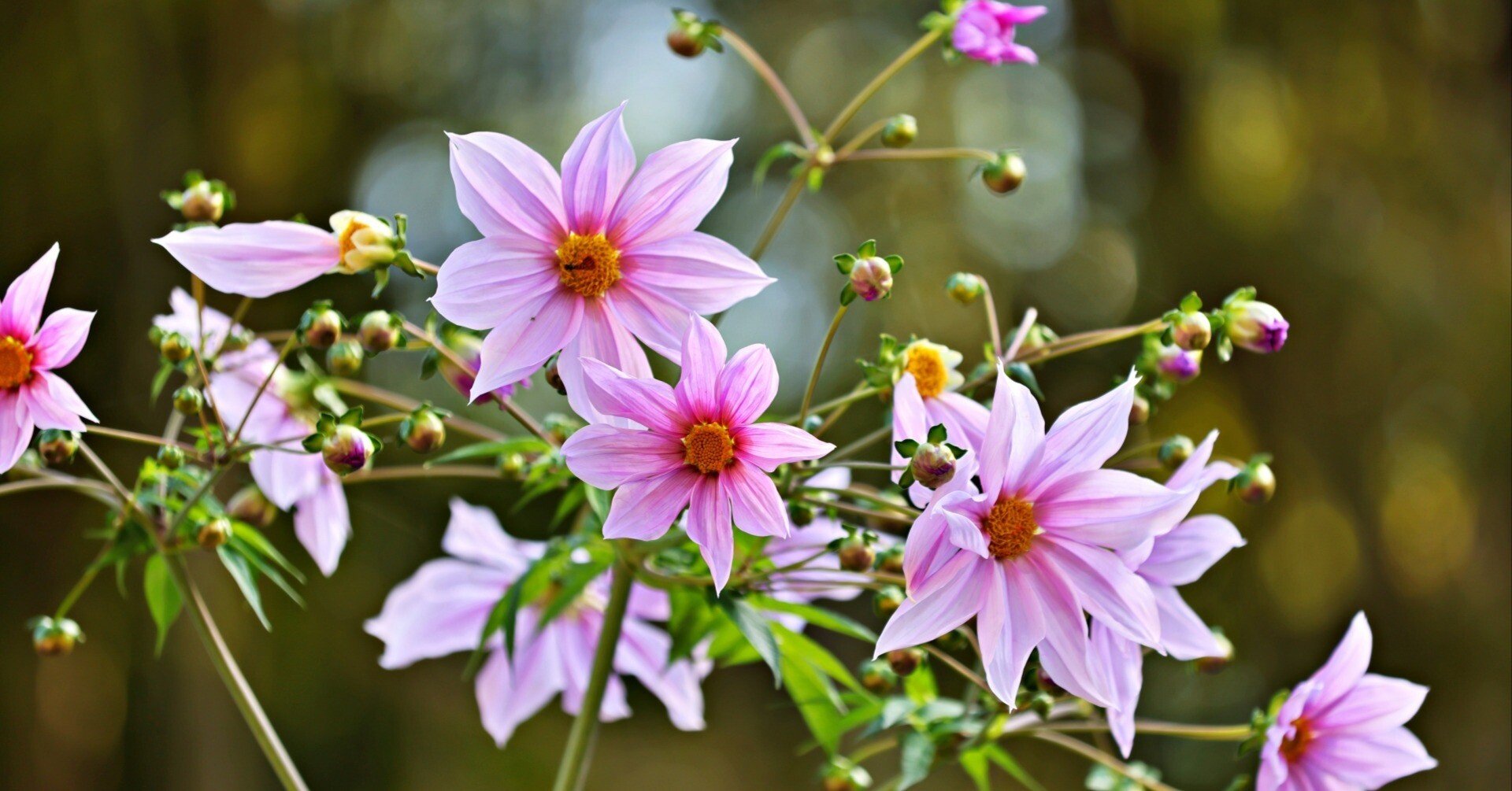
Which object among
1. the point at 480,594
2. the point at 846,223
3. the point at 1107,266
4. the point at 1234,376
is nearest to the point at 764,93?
the point at 846,223

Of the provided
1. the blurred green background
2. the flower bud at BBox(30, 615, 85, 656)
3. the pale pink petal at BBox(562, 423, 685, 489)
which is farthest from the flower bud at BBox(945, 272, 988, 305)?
the blurred green background

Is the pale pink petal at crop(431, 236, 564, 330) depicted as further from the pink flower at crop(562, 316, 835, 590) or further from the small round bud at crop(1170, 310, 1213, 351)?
the small round bud at crop(1170, 310, 1213, 351)

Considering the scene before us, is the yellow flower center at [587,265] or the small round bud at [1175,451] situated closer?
the yellow flower center at [587,265]

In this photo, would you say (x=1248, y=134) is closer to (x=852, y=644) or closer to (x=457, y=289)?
(x=852, y=644)

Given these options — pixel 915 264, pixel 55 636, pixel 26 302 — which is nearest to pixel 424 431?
pixel 26 302

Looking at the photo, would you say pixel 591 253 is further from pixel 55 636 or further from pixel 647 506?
pixel 55 636

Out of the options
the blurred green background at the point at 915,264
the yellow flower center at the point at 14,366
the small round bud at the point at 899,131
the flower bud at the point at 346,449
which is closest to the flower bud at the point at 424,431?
the flower bud at the point at 346,449

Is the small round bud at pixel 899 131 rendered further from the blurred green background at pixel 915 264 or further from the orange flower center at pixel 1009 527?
the blurred green background at pixel 915 264
